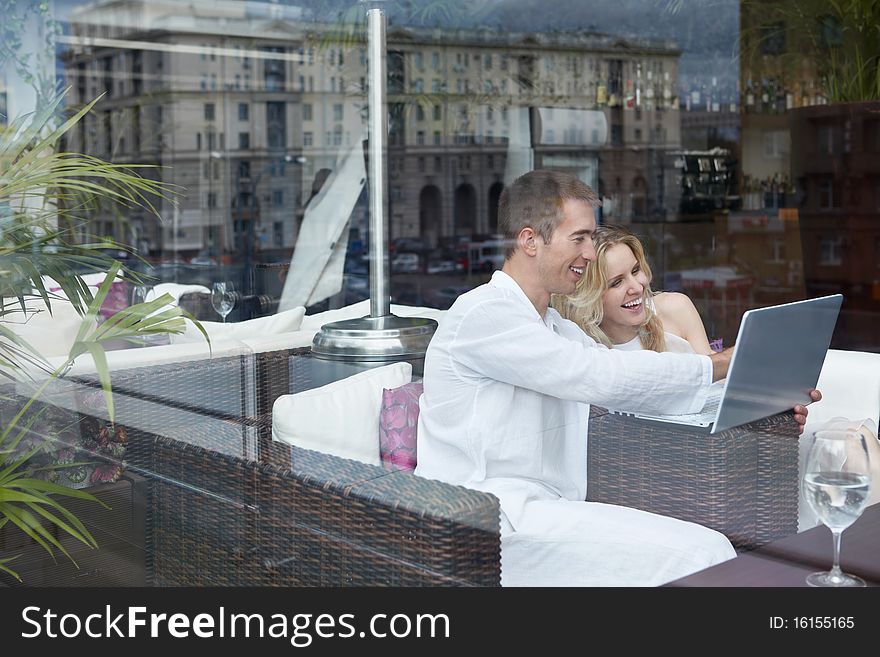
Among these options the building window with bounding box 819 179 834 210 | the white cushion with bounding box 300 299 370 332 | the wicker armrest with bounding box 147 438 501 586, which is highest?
the building window with bounding box 819 179 834 210

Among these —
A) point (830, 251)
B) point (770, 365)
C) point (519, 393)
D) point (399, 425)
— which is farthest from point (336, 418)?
point (830, 251)

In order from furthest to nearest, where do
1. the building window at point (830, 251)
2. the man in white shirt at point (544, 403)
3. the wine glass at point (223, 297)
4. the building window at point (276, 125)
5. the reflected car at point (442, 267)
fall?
1. the building window at point (276, 125)
2. the reflected car at point (442, 267)
3. the building window at point (830, 251)
4. the wine glass at point (223, 297)
5. the man in white shirt at point (544, 403)

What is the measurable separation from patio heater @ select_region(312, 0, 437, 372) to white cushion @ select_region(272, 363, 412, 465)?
363mm

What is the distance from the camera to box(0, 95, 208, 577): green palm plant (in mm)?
2285

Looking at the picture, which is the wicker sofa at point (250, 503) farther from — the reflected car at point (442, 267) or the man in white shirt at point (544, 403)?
the reflected car at point (442, 267)

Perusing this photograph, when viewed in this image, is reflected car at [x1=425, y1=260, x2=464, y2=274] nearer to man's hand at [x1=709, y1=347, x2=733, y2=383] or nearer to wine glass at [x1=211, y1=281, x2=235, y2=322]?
wine glass at [x1=211, y1=281, x2=235, y2=322]

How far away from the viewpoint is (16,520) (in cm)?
237

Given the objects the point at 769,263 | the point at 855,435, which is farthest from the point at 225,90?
the point at 855,435

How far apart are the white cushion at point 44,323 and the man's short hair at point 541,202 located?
97cm

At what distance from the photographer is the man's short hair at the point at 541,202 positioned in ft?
7.41

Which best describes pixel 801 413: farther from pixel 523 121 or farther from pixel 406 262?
pixel 523 121

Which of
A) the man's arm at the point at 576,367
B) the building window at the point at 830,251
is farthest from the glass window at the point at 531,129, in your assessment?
the man's arm at the point at 576,367

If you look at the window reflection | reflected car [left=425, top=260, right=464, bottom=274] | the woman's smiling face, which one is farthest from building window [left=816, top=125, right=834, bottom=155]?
the woman's smiling face

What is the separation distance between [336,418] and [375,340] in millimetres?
615
